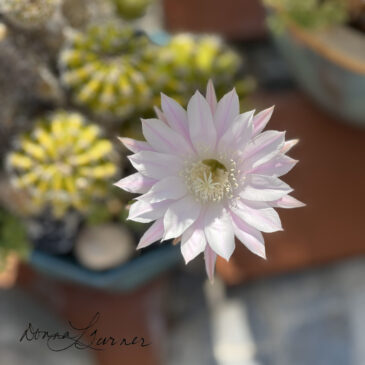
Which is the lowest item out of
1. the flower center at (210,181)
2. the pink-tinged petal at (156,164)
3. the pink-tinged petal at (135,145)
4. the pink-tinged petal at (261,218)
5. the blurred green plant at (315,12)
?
the flower center at (210,181)

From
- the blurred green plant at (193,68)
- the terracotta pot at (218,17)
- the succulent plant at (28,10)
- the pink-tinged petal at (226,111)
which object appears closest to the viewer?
the pink-tinged petal at (226,111)

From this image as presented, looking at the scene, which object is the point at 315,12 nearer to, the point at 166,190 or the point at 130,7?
the point at 130,7

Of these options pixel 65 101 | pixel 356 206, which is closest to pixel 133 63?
pixel 65 101

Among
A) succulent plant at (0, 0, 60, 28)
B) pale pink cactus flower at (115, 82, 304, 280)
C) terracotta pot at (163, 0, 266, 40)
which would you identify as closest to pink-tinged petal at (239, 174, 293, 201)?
pale pink cactus flower at (115, 82, 304, 280)

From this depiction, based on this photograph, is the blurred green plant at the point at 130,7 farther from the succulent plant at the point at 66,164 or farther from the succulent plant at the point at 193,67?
the succulent plant at the point at 66,164

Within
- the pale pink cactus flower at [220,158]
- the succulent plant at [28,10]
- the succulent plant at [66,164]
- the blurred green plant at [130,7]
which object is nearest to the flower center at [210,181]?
the pale pink cactus flower at [220,158]

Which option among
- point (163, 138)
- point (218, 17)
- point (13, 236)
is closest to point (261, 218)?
point (163, 138)
